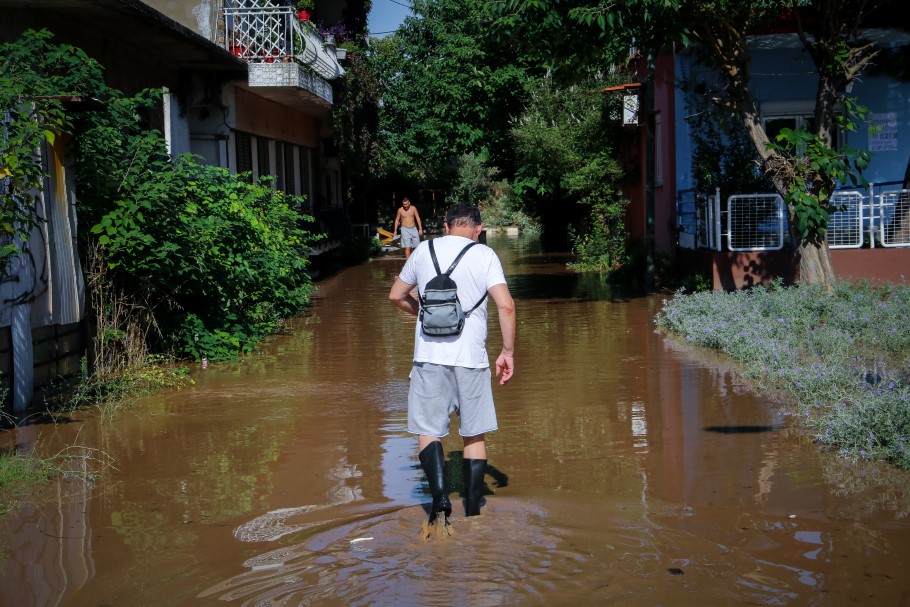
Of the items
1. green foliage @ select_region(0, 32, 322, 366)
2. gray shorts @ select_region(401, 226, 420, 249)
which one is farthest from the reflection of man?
green foliage @ select_region(0, 32, 322, 366)

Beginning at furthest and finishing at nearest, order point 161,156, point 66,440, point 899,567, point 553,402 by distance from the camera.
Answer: point 161,156, point 553,402, point 66,440, point 899,567

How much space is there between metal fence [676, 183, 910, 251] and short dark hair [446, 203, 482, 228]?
1023 cm

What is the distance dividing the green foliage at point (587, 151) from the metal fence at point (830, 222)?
7.59m

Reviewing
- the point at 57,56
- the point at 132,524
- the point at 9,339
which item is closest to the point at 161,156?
the point at 57,56

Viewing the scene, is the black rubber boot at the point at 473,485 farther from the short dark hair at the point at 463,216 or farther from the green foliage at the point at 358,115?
the green foliage at the point at 358,115

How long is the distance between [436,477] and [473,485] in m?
0.29

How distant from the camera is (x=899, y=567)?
16.5 ft

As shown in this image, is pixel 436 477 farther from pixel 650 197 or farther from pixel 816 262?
pixel 650 197

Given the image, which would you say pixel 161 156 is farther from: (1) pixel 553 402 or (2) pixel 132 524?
(2) pixel 132 524

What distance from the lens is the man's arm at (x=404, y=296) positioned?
629 cm

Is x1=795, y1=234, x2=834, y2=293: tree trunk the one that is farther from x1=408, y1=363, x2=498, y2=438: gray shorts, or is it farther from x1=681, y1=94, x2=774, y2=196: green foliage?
x1=408, y1=363, x2=498, y2=438: gray shorts

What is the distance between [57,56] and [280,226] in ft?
20.4

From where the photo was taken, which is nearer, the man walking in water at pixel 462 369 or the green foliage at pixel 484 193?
the man walking in water at pixel 462 369

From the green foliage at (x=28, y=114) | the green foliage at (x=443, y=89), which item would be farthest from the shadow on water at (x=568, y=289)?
the green foliage at (x=28, y=114)
